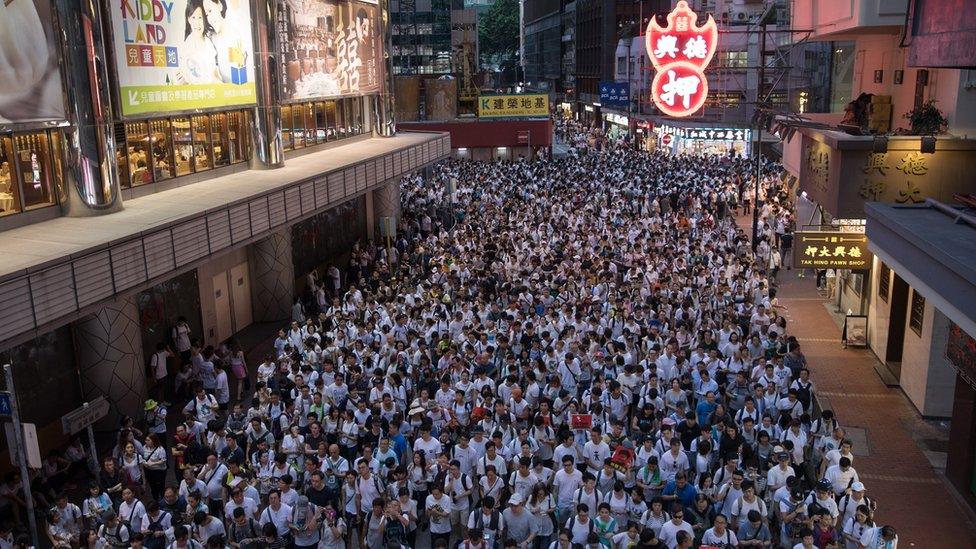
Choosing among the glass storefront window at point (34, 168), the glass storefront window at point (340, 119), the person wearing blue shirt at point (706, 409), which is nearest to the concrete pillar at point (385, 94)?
the glass storefront window at point (340, 119)

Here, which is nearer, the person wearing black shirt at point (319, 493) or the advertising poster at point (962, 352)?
the person wearing black shirt at point (319, 493)

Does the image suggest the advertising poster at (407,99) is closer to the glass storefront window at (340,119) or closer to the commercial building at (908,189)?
the glass storefront window at (340,119)

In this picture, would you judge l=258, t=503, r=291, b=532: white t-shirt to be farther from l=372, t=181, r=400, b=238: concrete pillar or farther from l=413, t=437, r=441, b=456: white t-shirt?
l=372, t=181, r=400, b=238: concrete pillar

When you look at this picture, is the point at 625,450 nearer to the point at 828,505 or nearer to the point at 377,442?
the point at 828,505

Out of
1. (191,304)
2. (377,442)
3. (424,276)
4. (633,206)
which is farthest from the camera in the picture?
(633,206)

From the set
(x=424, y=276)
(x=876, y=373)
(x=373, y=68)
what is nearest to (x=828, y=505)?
(x=876, y=373)

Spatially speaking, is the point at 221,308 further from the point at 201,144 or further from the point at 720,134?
the point at 720,134
